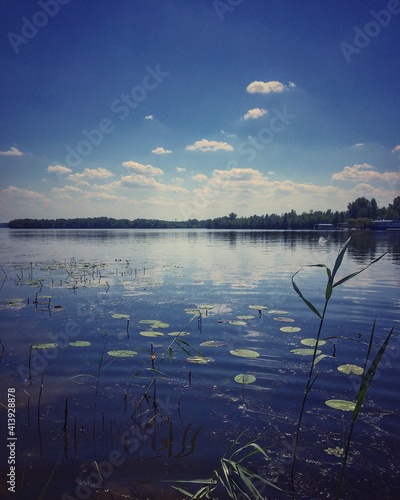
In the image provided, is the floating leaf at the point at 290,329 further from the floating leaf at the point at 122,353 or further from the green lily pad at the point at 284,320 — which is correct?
the floating leaf at the point at 122,353

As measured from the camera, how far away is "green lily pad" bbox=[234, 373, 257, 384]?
6172 mm

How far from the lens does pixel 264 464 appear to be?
4.14 metres

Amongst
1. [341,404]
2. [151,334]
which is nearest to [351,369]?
[341,404]

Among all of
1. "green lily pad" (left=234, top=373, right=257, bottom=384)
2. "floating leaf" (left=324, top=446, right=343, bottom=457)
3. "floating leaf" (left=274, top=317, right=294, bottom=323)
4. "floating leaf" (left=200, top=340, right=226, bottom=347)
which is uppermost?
"floating leaf" (left=274, top=317, right=294, bottom=323)

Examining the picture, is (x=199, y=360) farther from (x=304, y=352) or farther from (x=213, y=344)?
(x=304, y=352)

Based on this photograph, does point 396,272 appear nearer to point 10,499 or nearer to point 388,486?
point 388,486

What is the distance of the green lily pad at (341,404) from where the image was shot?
520cm

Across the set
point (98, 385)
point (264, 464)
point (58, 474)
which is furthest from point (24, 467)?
point (264, 464)

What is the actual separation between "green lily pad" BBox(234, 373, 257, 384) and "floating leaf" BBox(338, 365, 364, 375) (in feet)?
5.47

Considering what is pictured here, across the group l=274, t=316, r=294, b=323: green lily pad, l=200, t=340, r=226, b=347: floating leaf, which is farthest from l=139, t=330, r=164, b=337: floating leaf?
l=274, t=316, r=294, b=323: green lily pad

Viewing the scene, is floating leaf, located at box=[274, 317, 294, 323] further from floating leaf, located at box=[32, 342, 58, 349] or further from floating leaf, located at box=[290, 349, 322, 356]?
floating leaf, located at box=[32, 342, 58, 349]

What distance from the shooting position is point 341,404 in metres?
5.32

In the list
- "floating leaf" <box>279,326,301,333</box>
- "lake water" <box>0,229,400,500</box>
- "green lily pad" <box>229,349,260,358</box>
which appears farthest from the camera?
"floating leaf" <box>279,326,301,333</box>

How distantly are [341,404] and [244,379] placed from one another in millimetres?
1628
